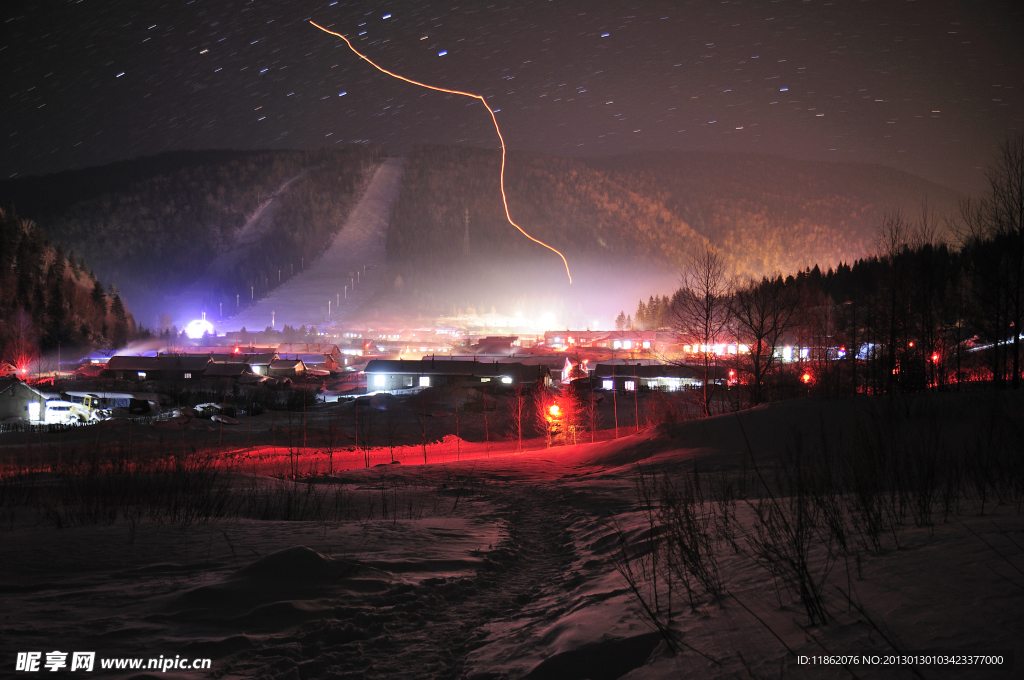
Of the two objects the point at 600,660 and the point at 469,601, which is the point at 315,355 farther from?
the point at 600,660

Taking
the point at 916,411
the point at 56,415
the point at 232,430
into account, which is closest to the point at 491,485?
the point at 916,411

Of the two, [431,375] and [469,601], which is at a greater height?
[431,375]

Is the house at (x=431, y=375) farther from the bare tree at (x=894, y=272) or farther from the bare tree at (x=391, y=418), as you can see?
the bare tree at (x=894, y=272)

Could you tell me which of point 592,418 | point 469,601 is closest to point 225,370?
point 592,418

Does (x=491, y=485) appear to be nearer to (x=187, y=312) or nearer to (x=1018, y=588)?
(x=1018, y=588)

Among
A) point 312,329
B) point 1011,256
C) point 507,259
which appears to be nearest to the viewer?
point 1011,256

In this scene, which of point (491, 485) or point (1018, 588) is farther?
point (491, 485)
